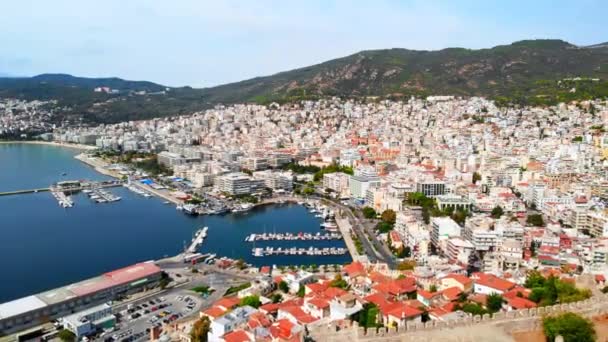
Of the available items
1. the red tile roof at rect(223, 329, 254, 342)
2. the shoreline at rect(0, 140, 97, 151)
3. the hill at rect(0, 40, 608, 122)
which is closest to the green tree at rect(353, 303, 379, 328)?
the red tile roof at rect(223, 329, 254, 342)

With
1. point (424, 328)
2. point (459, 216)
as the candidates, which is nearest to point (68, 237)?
point (459, 216)

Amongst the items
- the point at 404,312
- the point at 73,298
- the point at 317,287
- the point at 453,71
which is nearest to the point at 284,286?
the point at 317,287

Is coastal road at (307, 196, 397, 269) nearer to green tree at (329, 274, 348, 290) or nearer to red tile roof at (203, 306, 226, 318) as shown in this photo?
green tree at (329, 274, 348, 290)

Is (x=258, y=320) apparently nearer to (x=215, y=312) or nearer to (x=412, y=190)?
(x=215, y=312)

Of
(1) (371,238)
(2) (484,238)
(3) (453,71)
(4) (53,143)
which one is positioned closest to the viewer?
(2) (484,238)

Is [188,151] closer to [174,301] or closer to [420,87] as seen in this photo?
[174,301]

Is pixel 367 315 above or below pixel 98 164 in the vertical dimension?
above
